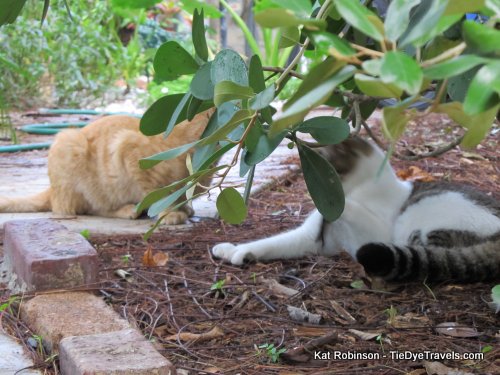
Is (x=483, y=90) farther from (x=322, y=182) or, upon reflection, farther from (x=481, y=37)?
(x=322, y=182)

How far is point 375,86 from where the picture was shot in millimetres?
949

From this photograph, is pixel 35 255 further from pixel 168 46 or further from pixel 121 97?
pixel 121 97

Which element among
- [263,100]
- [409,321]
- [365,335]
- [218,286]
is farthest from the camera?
[218,286]

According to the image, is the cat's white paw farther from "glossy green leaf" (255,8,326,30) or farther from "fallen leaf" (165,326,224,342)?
"glossy green leaf" (255,8,326,30)

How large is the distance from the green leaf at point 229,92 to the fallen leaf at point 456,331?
1420mm

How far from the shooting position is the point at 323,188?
6.33ft

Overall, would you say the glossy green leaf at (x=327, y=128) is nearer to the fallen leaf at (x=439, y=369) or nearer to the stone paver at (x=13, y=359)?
the fallen leaf at (x=439, y=369)

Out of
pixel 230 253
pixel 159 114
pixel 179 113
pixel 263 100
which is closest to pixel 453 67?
pixel 263 100

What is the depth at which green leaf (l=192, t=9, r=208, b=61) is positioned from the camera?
6.24ft

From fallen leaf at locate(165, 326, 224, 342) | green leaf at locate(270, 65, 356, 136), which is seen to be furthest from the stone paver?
green leaf at locate(270, 65, 356, 136)

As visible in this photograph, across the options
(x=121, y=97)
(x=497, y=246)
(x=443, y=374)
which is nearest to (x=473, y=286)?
(x=497, y=246)

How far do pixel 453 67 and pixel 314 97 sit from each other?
0.57 feet

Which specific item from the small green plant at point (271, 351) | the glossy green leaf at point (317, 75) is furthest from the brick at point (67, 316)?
the glossy green leaf at point (317, 75)

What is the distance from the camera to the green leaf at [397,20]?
37.2 inches
